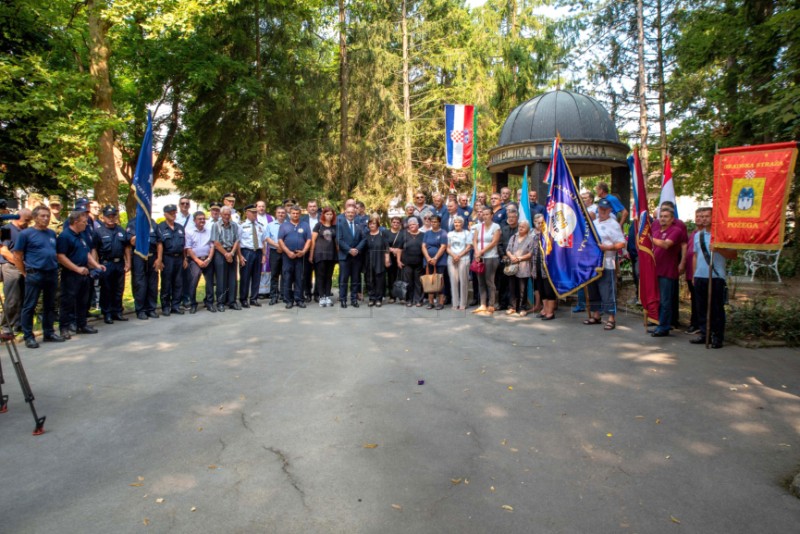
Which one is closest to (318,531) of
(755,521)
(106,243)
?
(755,521)

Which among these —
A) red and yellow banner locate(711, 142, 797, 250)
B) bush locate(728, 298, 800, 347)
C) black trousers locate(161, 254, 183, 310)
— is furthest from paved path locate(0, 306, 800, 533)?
black trousers locate(161, 254, 183, 310)

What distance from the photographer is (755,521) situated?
327 centimetres

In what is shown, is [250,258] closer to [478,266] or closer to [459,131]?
[478,266]

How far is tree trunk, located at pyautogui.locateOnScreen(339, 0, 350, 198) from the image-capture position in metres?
23.6

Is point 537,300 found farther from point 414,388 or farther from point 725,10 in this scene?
point 725,10

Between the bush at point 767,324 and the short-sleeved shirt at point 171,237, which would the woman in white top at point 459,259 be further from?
the short-sleeved shirt at point 171,237

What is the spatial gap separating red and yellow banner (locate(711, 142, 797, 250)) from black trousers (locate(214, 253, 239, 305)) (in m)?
8.76

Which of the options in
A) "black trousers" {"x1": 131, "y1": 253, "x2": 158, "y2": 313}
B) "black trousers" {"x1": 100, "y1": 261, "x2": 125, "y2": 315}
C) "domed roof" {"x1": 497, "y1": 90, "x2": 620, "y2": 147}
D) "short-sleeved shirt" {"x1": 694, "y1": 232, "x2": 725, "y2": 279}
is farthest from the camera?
"domed roof" {"x1": 497, "y1": 90, "x2": 620, "y2": 147}

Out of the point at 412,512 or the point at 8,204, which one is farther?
the point at 8,204

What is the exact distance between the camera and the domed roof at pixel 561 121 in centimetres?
1355

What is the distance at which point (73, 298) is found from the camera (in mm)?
8734

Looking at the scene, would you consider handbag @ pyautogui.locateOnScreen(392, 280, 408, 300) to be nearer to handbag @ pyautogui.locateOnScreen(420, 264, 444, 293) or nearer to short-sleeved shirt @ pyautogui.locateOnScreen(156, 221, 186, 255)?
handbag @ pyautogui.locateOnScreen(420, 264, 444, 293)

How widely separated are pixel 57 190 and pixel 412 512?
1672 centimetres

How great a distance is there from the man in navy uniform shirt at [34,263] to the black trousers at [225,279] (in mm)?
3279
